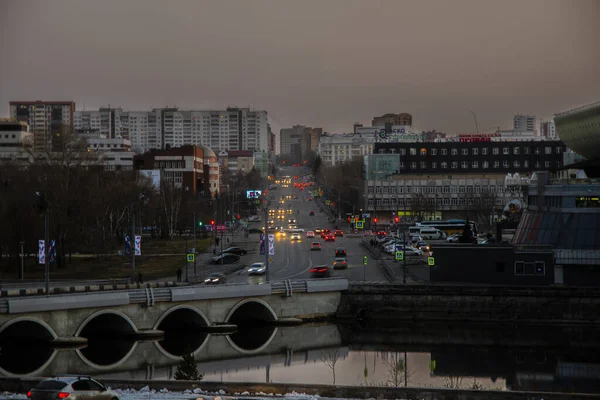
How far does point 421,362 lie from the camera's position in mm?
49344

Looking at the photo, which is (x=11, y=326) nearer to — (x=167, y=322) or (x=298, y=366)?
(x=167, y=322)

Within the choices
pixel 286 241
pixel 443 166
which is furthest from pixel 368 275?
pixel 443 166

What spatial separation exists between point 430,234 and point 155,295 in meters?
53.7

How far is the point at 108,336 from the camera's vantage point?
54312 millimetres

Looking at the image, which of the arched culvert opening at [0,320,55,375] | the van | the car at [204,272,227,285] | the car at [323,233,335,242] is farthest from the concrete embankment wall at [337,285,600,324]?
the car at [323,233,335,242]

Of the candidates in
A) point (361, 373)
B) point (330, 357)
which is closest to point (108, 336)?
point (330, 357)

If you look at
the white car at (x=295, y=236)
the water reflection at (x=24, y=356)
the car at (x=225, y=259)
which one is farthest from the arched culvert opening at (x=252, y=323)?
the white car at (x=295, y=236)

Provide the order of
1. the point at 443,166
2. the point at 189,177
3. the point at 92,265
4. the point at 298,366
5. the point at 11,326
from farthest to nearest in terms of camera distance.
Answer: the point at 189,177 < the point at 443,166 < the point at 92,265 < the point at 11,326 < the point at 298,366

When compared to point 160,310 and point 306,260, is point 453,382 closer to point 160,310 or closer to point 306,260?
point 160,310

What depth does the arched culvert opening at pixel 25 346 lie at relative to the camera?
1822 inches

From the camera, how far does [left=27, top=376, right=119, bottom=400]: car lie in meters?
29.1

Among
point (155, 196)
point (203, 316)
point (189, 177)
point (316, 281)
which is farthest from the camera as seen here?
point (189, 177)

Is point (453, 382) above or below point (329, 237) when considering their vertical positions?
below

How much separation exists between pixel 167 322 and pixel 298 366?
12620mm
